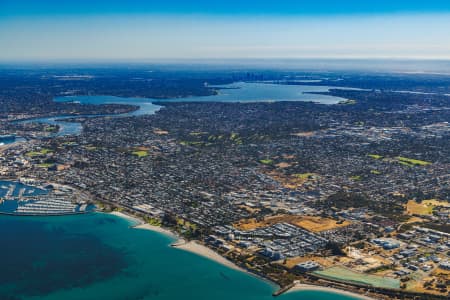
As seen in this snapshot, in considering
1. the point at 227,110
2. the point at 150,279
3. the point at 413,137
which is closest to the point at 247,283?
the point at 150,279

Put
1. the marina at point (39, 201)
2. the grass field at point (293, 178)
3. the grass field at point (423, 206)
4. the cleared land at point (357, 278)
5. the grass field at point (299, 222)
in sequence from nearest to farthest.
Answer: the cleared land at point (357, 278) < the grass field at point (299, 222) < the grass field at point (423, 206) < the marina at point (39, 201) < the grass field at point (293, 178)

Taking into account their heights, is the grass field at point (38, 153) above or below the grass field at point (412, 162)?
below

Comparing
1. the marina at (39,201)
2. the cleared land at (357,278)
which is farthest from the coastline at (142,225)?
the cleared land at (357,278)

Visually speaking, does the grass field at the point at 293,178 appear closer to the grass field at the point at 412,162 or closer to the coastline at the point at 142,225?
the grass field at the point at 412,162

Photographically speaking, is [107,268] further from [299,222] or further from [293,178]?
[293,178]

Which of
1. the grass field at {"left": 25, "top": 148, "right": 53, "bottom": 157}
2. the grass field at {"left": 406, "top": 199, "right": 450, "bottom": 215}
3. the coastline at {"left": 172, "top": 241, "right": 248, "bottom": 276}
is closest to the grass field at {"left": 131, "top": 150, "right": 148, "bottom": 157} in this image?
the grass field at {"left": 25, "top": 148, "right": 53, "bottom": 157}

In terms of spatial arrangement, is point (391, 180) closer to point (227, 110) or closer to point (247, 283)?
point (247, 283)

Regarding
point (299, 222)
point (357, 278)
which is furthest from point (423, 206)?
point (357, 278)

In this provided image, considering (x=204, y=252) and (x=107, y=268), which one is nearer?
(x=107, y=268)
